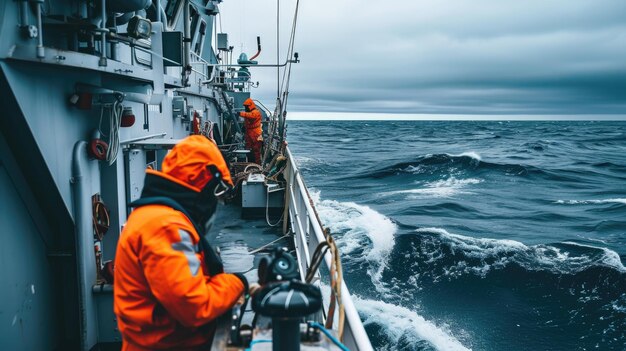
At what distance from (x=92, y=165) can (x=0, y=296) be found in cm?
140

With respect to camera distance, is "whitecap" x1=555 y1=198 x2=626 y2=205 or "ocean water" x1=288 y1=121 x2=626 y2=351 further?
"whitecap" x1=555 y1=198 x2=626 y2=205

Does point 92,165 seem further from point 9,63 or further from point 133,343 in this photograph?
point 133,343

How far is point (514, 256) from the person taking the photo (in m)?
12.6

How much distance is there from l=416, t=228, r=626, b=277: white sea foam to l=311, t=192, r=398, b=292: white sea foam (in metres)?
1.34

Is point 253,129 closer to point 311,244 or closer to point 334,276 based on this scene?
point 311,244

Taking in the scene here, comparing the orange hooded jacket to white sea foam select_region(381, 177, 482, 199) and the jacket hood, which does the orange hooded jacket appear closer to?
white sea foam select_region(381, 177, 482, 199)

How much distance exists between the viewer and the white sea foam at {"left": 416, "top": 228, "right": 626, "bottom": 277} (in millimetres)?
11797

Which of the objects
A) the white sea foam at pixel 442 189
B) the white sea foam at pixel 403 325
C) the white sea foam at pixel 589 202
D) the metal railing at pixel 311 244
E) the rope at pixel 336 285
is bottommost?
the white sea foam at pixel 403 325

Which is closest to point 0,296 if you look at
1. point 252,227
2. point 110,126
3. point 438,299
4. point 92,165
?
point 92,165

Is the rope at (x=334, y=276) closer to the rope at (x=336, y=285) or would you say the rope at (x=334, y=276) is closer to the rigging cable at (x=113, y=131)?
the rope at (x=336, y=285)

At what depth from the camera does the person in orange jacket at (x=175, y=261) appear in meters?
1.90

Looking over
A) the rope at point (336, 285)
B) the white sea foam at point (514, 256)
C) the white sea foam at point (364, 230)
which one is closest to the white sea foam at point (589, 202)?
the white sea foam at point (514, 256)

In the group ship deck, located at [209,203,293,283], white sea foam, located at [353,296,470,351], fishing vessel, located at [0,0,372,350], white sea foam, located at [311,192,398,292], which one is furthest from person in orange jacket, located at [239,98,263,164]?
fishing vessel, located at [0,0,372,350]

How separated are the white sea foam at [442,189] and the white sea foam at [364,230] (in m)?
4.74
